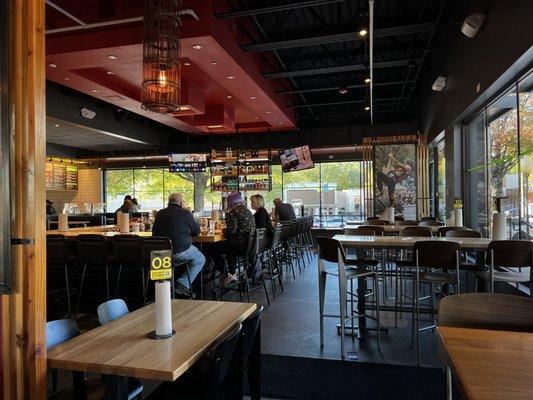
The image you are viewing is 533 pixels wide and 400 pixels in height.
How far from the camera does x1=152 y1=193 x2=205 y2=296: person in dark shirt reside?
462 cm

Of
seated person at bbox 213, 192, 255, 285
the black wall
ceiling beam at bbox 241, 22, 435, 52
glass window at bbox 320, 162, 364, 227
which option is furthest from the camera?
glass window at bbox 320, 162, 364, 227

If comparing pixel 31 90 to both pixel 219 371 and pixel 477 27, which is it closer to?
pixel 219 371

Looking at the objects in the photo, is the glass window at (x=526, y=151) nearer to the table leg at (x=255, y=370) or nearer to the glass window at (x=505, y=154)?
the glass window at (x=505, y=154)

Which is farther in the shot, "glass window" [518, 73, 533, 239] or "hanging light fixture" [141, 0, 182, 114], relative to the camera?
"glass window" [518, 73, 533, 239]

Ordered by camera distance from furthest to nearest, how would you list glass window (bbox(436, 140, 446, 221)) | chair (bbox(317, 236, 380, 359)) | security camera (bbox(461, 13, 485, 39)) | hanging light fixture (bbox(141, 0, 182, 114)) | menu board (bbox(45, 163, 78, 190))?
menu board (bbox(45, 163, 78, 190)) → glass window (bbox(436, 140, 446, 221)) → security camera (bbox(461, 13, 485, 39)) → hanging light fixture (bbox(141, 0, 182, 114)) → chair (bbox(317, 236, 380, 359))

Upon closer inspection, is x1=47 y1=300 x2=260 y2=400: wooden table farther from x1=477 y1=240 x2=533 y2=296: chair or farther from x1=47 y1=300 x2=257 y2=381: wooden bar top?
x1=477 y1=240 x2=533 y2=296: chair

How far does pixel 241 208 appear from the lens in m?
5.59

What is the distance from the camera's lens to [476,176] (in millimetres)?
6168

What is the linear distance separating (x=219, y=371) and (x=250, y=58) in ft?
19.3

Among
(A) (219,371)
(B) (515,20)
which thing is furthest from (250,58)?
(A) (219,371)

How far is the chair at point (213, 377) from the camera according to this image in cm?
158

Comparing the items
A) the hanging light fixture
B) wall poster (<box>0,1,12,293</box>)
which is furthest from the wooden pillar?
the hanging light fixture

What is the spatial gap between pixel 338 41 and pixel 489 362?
5.41m

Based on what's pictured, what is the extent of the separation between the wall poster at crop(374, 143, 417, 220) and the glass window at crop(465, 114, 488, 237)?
2688mm
